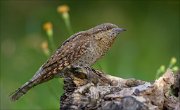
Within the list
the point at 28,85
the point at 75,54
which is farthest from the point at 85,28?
the point at 28,85

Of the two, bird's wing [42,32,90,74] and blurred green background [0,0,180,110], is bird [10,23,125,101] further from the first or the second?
blurred green background [0,0,180,110]

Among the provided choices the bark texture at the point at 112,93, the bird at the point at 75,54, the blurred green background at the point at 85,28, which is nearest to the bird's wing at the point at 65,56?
the bird at the point at 75,54

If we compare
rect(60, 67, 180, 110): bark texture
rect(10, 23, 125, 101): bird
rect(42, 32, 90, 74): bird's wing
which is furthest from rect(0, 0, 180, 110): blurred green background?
rect(60, 67, 180, 110): bark texture

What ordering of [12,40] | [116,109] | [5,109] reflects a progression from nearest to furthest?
[116,109], [5,109], [12,40]

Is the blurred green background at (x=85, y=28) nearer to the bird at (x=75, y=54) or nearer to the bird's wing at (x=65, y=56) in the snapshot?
the bird at (x=75, y=54)

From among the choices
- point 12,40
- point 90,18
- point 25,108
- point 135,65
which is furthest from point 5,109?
point 90,18

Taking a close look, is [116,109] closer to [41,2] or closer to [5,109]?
[5,109]
